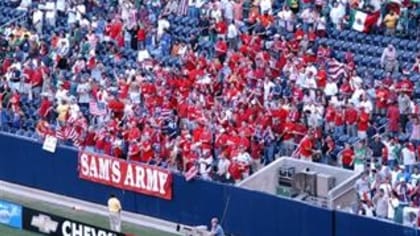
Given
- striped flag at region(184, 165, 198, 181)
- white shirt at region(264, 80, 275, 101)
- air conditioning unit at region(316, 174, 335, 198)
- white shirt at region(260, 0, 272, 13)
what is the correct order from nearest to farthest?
air conditioning unit at region(316, 174, 335, 198)
striped flag at region(184, 165, 198, 181)
white shirt at region(264, 80, 275, 101)
white shirt at region(260, 0, 272, 13)

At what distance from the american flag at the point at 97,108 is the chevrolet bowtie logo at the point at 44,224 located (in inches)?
254

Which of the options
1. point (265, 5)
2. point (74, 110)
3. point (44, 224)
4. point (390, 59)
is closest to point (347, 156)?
point (390, 59)

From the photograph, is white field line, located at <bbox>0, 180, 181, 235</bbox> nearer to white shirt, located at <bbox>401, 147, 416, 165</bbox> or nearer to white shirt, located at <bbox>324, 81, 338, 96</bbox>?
white shirt, located at <bbox>324, 81, 338, 96</bbox>

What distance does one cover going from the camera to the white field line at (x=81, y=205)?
40.0 meters

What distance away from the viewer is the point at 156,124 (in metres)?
41.4

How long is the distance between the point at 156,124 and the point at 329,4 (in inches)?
223

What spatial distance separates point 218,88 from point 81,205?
4536mm

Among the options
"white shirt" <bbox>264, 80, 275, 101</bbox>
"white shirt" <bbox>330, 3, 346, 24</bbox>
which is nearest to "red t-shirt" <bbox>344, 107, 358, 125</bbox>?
"white shirt" <bbox>264, 80, 275, 101</bbox>

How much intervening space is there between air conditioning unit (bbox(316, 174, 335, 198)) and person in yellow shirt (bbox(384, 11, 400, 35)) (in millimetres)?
5369

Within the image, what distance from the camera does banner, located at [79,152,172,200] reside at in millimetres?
39969

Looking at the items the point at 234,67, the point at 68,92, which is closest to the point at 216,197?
the point at 234,67

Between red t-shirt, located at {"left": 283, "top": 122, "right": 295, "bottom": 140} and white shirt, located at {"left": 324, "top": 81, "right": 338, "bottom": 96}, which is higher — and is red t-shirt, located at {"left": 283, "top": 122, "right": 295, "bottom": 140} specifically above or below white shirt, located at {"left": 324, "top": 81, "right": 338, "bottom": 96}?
below

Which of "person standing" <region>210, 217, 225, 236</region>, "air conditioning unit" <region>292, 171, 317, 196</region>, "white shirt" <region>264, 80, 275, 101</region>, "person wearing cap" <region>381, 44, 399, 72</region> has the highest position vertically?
"person wearing cap" <region>381, 44, 399, 72</region>

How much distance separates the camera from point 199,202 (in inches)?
1542
